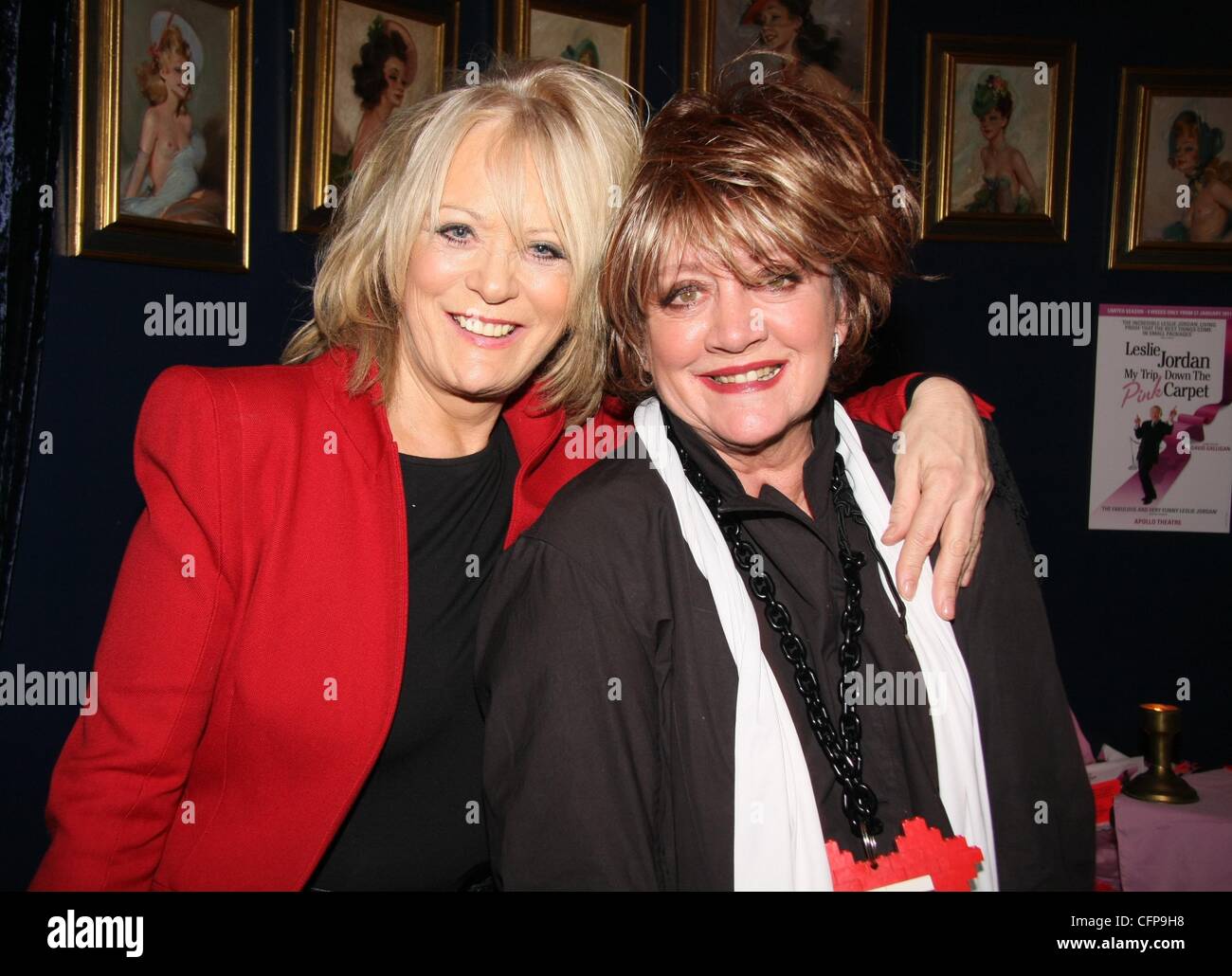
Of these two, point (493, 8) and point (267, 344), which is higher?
point (493, 8)

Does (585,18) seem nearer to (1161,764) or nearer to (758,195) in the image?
(758,195)

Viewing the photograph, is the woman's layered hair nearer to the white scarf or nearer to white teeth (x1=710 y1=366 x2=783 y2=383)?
white teeth (x1=710 y1=366 x2=783 y2=383)

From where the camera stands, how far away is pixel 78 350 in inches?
91.0

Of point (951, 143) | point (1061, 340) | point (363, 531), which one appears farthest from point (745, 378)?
point (1061, 340)

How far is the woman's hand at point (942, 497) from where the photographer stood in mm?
1546

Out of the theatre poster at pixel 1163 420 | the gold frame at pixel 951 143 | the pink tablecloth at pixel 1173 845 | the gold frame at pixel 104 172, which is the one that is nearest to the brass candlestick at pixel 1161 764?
the pink tablecloth at pixel 1173 845

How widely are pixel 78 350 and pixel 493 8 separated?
1626 mm

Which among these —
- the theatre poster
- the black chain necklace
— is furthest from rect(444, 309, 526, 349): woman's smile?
the theatre poster

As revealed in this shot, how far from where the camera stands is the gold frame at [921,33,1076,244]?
3217mm

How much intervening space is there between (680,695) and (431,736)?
0.50 metres

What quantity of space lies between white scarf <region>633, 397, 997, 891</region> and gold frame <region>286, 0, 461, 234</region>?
5.03 feet

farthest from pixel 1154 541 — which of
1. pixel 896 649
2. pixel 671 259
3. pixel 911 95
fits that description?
pixel 671 259
